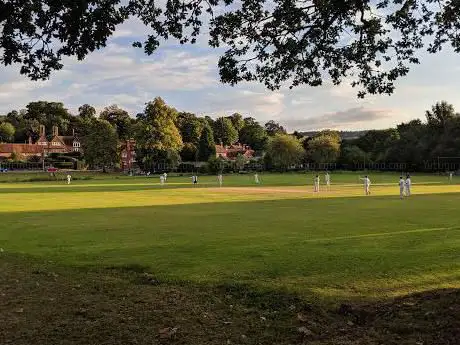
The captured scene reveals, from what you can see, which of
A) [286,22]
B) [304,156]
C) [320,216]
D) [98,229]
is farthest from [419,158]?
[286,22]

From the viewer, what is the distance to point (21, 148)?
14988 cm

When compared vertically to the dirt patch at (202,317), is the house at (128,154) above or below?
above

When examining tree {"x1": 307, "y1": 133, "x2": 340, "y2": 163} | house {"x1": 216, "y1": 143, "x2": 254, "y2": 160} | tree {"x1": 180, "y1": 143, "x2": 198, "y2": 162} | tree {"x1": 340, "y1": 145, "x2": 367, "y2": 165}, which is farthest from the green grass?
house {"x1": 216, "y1": 143, "x2": 254, "y2": 160}

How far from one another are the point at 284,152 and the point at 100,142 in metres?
43.4

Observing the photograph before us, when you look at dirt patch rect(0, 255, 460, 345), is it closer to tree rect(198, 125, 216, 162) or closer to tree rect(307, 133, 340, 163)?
tree rect(307, 133, 340, 163)

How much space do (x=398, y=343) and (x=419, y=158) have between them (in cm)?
11212

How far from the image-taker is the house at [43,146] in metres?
146

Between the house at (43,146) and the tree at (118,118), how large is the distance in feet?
44.9

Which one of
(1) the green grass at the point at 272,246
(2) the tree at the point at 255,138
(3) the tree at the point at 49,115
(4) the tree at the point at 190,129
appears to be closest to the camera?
(1) the green grass at the point at 272,246

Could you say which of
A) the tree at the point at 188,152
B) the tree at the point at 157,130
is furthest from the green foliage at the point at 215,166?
the tree at the point at 188,152

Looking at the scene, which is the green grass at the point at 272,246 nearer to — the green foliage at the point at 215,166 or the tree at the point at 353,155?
the green foliage at the point at 215,166

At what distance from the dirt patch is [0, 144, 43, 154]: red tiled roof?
145061mm

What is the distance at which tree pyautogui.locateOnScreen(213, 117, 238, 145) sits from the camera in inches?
7328

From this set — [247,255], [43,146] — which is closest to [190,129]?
[43,146]
